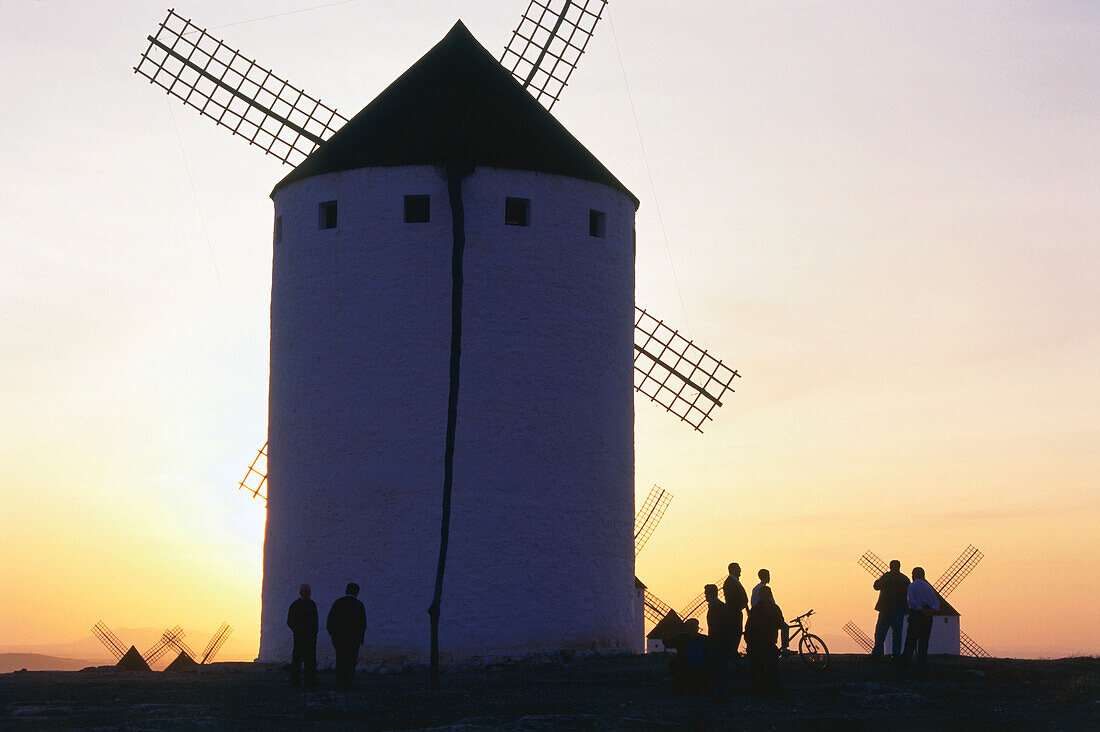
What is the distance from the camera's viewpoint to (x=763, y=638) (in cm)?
1972

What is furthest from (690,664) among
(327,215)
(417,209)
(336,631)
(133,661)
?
(133,661)

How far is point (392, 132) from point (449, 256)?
2.86 meters

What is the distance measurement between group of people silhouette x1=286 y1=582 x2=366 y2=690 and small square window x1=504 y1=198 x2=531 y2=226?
8473 mm

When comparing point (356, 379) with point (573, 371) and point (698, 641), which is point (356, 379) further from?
point (698, 641)

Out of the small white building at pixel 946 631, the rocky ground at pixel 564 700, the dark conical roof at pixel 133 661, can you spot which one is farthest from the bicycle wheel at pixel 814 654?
the small white building at pixel 946 631

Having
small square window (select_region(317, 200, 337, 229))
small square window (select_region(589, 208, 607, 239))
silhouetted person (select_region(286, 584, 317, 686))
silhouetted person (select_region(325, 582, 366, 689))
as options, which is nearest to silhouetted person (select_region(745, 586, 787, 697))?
silhouetted person (select_region(325, 582, 366, 689))

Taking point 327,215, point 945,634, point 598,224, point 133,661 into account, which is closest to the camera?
point 327,215

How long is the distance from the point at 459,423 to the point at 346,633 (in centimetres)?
578

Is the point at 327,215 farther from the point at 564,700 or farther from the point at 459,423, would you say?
the point at 564,700

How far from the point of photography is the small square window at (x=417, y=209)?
27.2m

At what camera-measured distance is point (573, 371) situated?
1080 inches

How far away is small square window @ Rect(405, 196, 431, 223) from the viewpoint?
27.2 metres

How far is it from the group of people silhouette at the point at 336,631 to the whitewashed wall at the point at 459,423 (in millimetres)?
4053

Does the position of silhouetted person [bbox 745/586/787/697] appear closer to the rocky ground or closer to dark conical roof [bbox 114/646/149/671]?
the rocky ground
